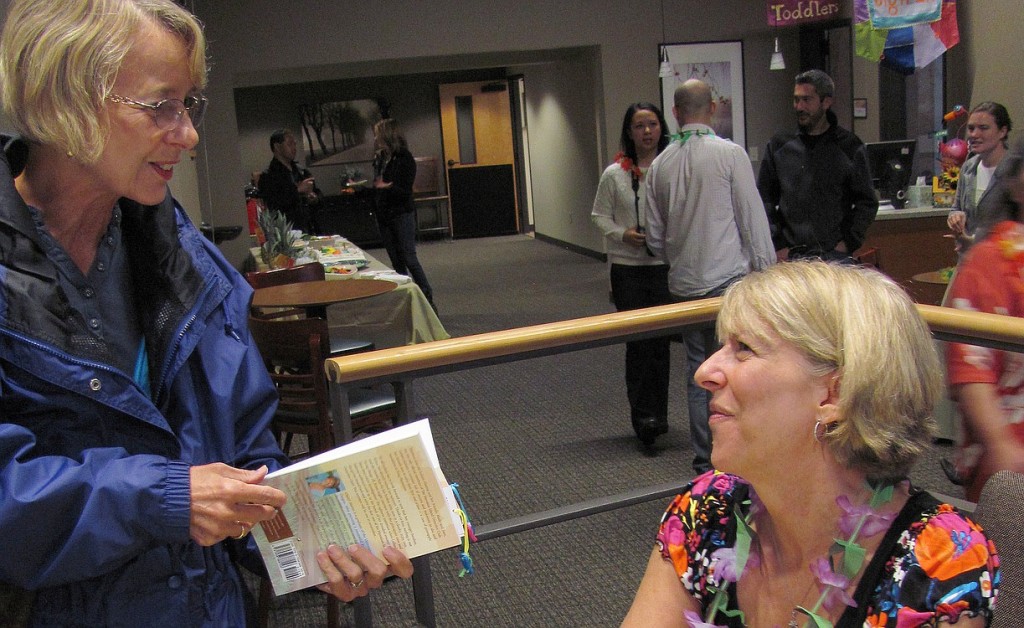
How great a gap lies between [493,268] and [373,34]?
3.73 m

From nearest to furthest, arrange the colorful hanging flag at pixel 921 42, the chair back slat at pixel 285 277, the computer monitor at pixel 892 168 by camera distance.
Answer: the chair back slat at pixel 285 277 → the computer monitor at pixel 892 168 → the colorful hanging flag at pixel 921 42

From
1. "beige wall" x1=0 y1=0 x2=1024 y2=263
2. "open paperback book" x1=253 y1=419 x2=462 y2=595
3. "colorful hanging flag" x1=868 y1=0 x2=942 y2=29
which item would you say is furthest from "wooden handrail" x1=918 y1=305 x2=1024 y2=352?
"beige wall" x1=0 y1=0 x2=1024 y2=263

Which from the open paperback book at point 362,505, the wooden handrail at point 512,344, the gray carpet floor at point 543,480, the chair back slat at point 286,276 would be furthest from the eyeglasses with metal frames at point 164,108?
the chair back slat at point 286,276

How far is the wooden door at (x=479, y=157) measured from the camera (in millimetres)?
17159

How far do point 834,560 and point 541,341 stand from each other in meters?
0.85

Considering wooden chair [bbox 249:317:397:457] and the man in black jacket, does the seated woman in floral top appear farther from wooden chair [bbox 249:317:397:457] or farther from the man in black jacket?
the man in black jacket

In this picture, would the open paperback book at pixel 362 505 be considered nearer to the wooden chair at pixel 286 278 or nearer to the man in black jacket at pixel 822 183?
the wooden chair at pixel 286 278

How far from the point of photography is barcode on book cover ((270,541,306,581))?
1.29 meters

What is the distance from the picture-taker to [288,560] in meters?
1.30

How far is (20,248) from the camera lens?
115 centimetres

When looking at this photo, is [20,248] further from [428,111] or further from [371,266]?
[428,111]

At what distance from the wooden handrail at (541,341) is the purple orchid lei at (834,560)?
690 millimetres

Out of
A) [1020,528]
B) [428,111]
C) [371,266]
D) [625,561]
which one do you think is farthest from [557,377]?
[428,111]

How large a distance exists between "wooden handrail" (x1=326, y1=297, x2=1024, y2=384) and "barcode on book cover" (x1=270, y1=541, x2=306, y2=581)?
0.57 meters
